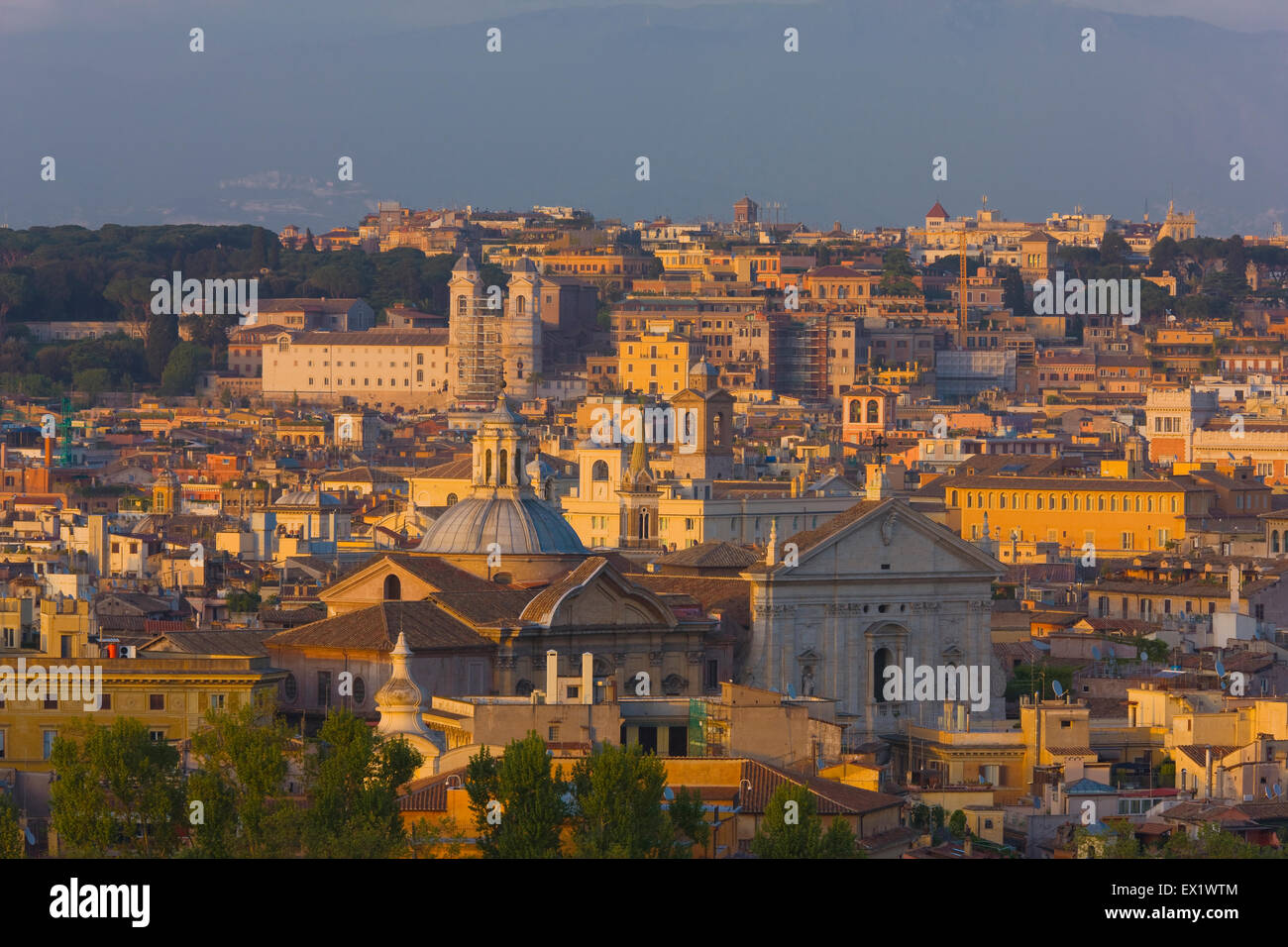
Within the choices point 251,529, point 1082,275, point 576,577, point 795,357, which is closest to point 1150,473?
point 251,529

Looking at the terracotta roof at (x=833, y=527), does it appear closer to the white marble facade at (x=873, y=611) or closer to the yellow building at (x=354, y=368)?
the white marble facade at (x=873, y=611)

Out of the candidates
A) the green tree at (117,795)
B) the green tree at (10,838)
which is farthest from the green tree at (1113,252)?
the green tree at (10,838)

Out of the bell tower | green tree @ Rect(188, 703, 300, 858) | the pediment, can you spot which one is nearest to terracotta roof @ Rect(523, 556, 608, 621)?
the pediment

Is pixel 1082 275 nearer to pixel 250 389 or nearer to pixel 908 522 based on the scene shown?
pixel 250 389

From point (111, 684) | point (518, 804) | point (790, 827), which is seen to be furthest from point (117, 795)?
point (111, 684)

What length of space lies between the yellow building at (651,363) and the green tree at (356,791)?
94667mm

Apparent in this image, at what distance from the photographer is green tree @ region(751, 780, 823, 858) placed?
24.3 meters

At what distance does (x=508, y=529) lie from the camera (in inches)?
1740

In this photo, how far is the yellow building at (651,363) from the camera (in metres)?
125

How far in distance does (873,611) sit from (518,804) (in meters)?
20.1

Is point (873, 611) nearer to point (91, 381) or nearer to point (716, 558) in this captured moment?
point (716, 558)

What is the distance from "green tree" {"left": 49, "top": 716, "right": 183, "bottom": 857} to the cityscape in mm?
58
